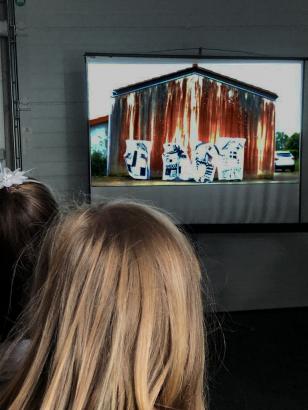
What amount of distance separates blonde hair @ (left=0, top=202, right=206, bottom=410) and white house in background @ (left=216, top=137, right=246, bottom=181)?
2872mm

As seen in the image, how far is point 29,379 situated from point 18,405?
0.03 meters

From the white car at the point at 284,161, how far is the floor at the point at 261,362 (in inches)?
46.7

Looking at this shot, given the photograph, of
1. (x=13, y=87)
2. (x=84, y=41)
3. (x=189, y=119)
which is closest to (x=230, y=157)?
(x=189, y=119)

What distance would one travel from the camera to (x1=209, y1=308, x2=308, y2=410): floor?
7.98 feet

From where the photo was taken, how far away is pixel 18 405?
0.63m

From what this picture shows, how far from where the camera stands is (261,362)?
2873mm

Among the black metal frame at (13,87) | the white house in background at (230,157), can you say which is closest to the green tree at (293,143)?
the white house in background at (230,157)

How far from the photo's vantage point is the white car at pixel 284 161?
140 inches

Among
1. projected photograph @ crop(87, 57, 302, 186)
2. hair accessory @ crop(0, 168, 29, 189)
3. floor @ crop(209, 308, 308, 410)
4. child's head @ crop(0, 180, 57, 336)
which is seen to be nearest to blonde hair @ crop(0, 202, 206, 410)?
child's head @ crop(0, 180, 57, 336)

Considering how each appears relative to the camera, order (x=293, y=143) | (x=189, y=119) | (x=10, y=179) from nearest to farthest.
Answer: (x=10, y=179) → (x=189, y=119) → (x=293, y=143)

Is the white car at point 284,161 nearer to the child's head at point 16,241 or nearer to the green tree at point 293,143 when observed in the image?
the green tree at point 293,143

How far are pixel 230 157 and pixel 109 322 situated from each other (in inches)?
117

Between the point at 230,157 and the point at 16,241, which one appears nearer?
the point at 16,241

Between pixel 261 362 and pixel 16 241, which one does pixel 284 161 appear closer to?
pixel 261 362
